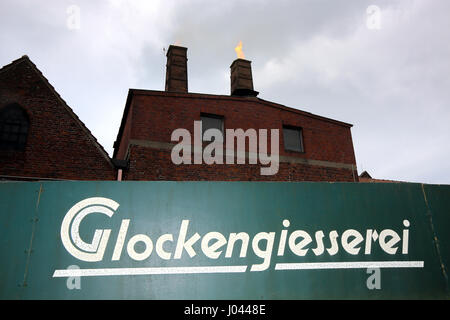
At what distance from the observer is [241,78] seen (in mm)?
18422

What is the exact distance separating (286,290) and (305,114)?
13758mm

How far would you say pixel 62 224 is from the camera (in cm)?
570

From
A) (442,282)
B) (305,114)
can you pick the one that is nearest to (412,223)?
(442,282)

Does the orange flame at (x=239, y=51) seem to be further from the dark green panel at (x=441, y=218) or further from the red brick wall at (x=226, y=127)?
the dark green panel at (x=441, y=218)

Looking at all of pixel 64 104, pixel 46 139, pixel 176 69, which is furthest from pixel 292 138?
pixel 46 139

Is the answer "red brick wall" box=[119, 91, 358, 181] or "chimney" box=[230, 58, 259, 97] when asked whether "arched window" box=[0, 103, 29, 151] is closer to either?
"red brick wall" box=[119, 91, 358, 181]

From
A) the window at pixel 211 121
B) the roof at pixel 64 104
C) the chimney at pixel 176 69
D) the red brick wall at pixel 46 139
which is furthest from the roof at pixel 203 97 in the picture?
the red brick wall at pixel 46 139

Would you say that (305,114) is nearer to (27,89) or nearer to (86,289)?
(27,89)

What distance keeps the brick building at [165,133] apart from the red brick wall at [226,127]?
4cm

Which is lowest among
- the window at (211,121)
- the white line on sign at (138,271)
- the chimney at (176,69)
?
the white line on sign at (138,271)

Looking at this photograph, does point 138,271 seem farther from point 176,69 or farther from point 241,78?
point 241,78

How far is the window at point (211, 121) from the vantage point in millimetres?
15852

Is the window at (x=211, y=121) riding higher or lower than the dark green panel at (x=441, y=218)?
higher

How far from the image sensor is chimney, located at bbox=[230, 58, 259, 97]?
18.0 m
